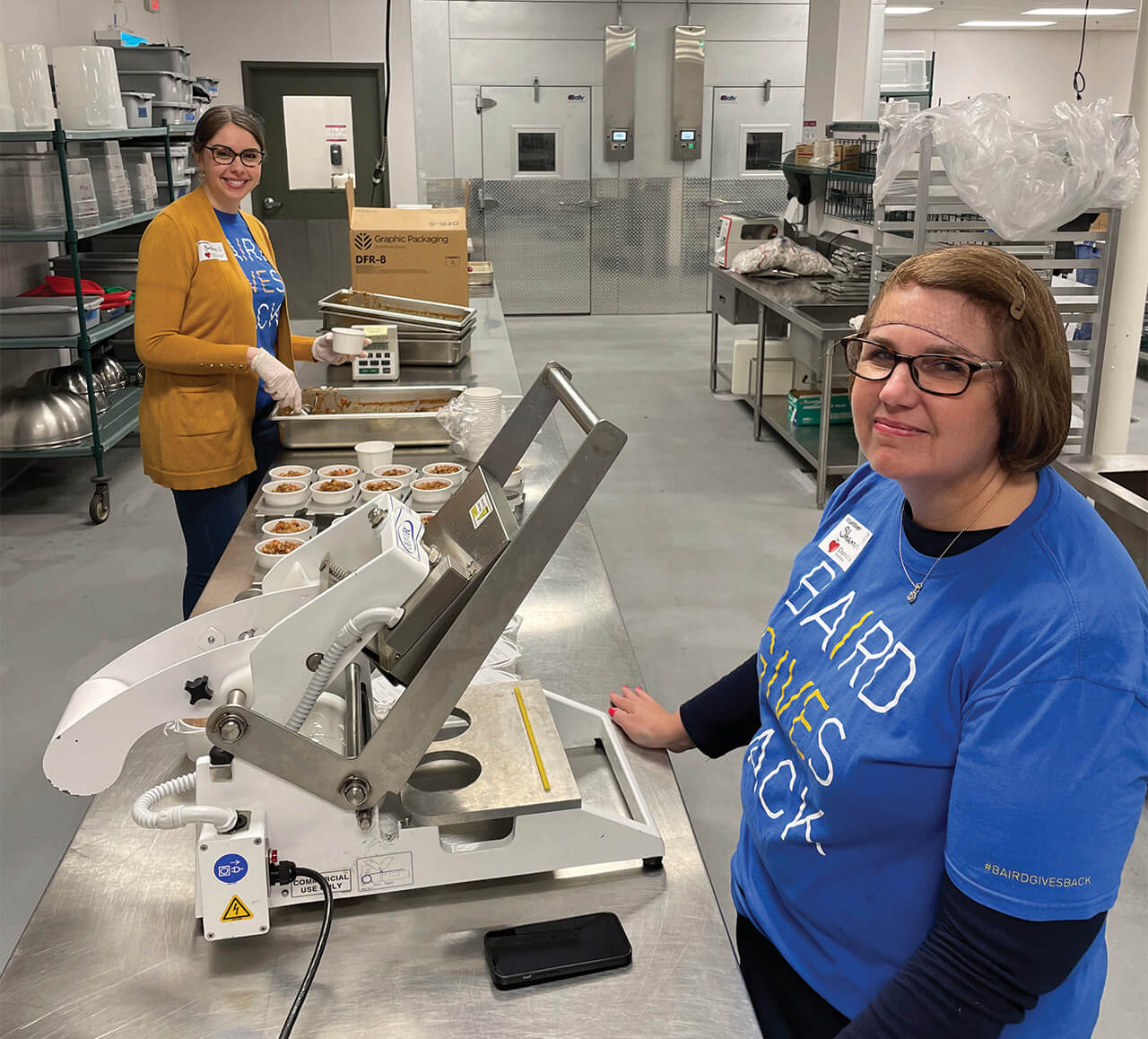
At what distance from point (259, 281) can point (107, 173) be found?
279cm

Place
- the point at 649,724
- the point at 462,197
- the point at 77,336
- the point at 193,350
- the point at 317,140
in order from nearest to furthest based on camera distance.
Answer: the point at 649,724, the point at 193,350, the point at 77,336, the point at 317,140, the point at 462,197

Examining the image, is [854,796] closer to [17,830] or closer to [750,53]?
[17,830]

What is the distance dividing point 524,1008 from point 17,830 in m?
1.95

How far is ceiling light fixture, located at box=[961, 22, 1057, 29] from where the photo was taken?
1342 cm

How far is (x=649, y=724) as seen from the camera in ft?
4.83

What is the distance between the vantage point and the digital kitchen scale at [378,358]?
3.43 meters

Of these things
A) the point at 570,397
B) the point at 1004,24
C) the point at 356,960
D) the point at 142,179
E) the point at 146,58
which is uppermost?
the point at 1004,24

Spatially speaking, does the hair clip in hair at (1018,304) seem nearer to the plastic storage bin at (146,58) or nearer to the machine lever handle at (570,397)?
the machine lever handle at (570,397)

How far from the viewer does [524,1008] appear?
103 centimetres

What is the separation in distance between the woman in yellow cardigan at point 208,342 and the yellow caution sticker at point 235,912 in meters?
1.81

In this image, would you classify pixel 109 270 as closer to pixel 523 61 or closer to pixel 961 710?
pixel 523 61

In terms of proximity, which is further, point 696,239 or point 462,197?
point 696,239

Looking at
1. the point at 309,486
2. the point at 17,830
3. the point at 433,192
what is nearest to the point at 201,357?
the point at 309,486

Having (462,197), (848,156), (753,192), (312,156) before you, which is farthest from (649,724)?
(753,192)
